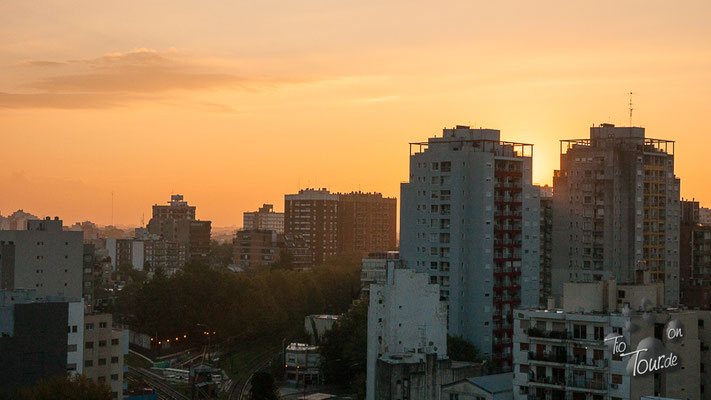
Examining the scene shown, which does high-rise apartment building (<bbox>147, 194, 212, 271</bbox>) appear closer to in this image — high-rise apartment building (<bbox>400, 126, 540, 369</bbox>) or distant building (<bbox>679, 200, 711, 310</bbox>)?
distant building (<bbox>679, 200, 711, 310</bbox>)

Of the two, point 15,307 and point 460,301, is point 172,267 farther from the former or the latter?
point 15,307

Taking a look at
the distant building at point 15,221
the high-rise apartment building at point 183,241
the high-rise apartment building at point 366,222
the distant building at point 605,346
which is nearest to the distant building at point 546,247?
the distant building at point 605,346

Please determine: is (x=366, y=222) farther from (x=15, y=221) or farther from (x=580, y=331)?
(x=580, y=331)

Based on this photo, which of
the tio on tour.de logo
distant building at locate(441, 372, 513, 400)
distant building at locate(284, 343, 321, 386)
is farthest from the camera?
distant building at locate(284, 343, 321, 386)

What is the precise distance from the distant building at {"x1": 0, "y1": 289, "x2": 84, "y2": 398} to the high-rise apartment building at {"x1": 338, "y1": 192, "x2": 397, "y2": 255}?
102025mm

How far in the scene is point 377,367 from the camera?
49.0 m

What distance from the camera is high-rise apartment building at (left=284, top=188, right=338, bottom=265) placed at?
154 metres

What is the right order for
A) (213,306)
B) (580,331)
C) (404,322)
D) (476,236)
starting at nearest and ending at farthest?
(580,331) < (404,322) < (476,236) < (213,306)

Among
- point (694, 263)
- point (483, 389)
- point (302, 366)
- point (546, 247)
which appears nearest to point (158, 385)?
point (302, 366)

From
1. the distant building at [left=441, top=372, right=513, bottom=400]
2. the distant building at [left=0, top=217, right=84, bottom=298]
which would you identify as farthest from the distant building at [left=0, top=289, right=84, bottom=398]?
the distant building at [left=441, top=372, right=513, bottom=400]

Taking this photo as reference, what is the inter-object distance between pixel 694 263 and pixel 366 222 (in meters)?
84.3

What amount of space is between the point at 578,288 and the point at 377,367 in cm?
1212

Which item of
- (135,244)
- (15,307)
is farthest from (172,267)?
(15,307)

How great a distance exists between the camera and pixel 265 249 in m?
142
